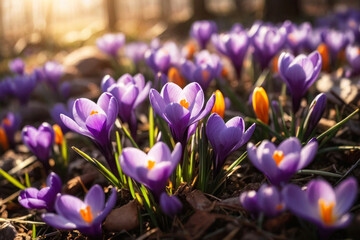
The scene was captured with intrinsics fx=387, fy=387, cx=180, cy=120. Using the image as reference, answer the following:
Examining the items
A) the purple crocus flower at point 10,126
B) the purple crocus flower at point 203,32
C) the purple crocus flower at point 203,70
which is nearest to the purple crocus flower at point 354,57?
the purple crocus flower at point 203,70

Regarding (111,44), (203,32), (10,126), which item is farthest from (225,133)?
(111,44)

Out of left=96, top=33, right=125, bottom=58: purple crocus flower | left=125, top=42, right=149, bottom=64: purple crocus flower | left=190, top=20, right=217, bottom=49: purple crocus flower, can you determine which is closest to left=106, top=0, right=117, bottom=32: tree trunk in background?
left=96, top=33, right=125, bottom=58: purple crocus flower

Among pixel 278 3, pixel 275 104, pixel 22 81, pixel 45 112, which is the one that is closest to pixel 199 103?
pixel 275 104

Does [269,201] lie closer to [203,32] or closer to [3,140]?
[3,140]

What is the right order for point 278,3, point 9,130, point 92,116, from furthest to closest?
1. point 278,3
2. point 9,130
3. point 92,116

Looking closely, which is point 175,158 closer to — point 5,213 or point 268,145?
point 268,145
